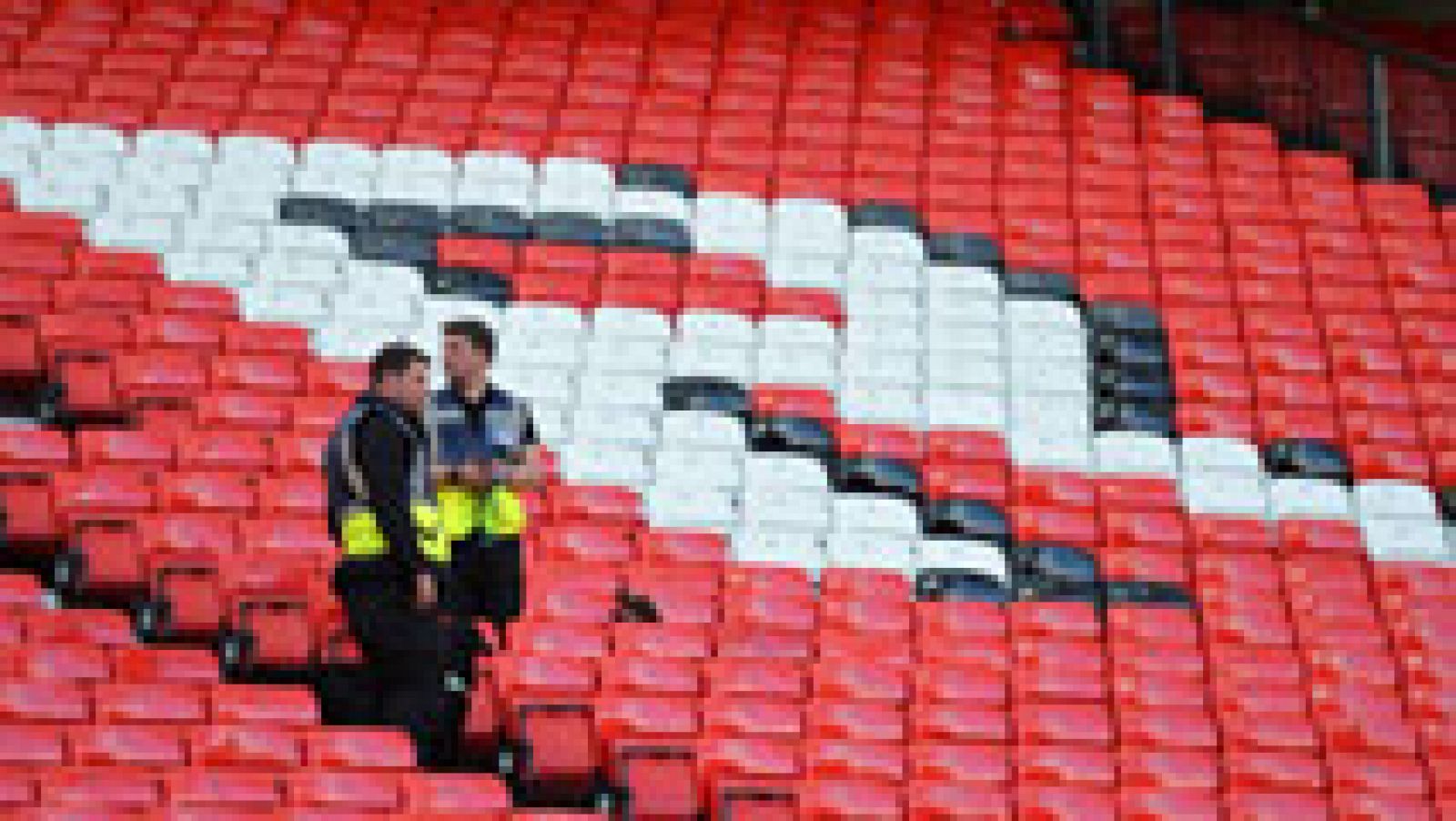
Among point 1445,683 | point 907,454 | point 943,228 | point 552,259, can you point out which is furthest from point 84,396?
point 1445,683

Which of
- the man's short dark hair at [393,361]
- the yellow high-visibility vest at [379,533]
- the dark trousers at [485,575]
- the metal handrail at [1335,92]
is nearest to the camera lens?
the man's short dark hair at [393,361]

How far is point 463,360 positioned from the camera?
5.77 m

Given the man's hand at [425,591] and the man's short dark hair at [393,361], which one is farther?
the man's hand at [425,591]

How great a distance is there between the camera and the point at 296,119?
8.83m

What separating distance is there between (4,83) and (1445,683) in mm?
4906

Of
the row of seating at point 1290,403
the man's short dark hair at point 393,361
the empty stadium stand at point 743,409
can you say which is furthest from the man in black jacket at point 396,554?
the row of seating at point 1290,403

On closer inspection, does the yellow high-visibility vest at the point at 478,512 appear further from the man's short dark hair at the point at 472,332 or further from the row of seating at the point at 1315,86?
the row of seating at the point at 1315,86

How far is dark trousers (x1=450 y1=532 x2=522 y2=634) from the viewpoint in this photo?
597 centimetres

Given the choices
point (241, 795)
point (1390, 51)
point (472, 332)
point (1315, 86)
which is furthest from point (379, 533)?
point (1315, 86)

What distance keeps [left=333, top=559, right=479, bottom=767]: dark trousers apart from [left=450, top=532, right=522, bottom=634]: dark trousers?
0.07 metres

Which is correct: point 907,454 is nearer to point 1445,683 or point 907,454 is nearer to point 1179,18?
point 1445,683

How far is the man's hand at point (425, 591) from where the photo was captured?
19.3 ft

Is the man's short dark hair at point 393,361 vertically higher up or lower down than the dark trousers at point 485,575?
higher up

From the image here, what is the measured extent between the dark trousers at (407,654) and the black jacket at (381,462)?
159 millimetres
